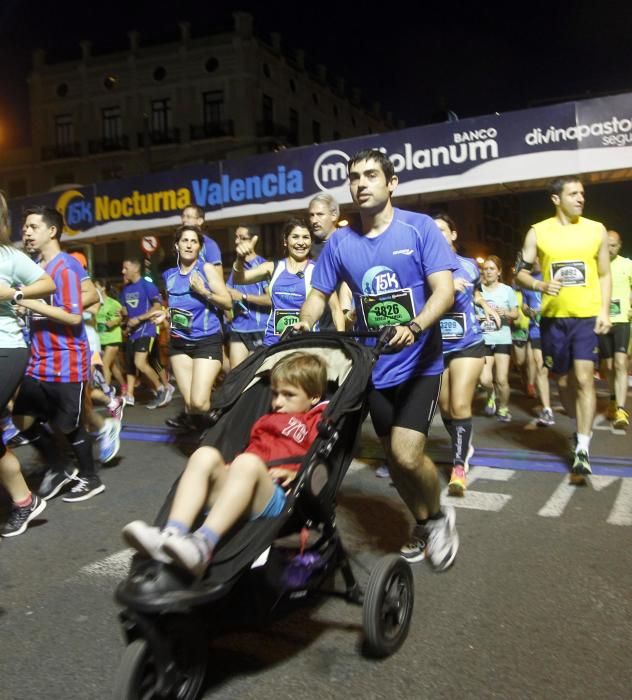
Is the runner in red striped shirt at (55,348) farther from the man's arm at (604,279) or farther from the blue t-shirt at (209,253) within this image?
the man's arm at (604,279)

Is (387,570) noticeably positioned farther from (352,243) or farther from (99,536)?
(99,536)

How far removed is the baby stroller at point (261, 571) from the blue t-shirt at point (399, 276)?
0.38 meters

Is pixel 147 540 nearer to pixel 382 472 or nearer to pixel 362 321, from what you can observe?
pixel 362 321

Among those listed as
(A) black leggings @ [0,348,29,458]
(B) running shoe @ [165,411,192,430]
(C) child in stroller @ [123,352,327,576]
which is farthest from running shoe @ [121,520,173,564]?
(B) running shoe @ [165,411,192,430]

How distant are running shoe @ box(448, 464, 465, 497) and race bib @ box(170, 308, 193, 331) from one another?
2531 mm

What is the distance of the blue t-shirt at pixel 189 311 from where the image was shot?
621 centimetres

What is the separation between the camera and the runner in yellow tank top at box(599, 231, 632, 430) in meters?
→ 8.03

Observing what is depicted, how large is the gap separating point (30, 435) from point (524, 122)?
8014 mm

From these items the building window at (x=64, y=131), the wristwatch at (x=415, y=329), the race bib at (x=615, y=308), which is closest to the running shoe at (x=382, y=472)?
the wristwatch at (x=415, y=329)

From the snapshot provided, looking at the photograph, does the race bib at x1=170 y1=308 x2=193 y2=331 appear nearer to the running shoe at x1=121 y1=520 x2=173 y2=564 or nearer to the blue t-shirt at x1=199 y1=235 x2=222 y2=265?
the blue t-shirt at x1=199 y1=235 x2=222 y2=265

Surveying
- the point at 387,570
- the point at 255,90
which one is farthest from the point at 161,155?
the point at 387,570

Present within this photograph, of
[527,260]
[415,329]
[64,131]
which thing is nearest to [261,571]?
[415,329]

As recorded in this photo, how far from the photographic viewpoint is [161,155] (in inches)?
1852

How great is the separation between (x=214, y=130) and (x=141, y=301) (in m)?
37.7
